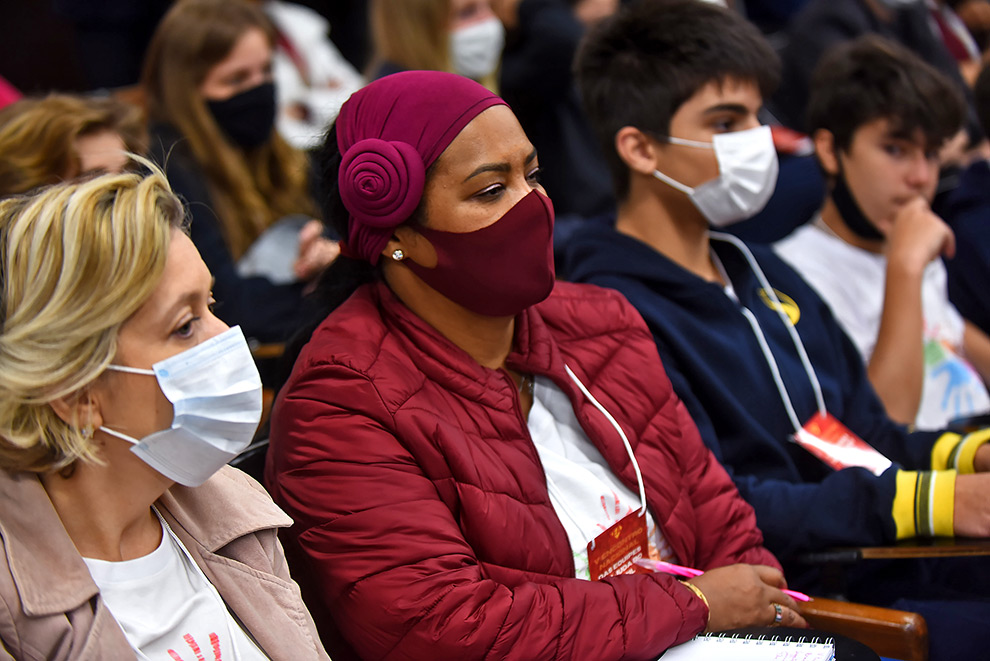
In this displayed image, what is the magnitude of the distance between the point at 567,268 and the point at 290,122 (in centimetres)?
252

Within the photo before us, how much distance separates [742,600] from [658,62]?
1.36m

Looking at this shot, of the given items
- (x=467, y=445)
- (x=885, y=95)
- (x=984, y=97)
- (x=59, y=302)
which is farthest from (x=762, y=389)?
(x=984, y=97)

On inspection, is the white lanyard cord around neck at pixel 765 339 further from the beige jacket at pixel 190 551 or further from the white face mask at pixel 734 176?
the beige jacket at pixel 190 551


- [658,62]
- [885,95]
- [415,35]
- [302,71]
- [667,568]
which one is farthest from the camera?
[302,71]

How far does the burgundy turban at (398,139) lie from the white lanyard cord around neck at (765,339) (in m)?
1.05

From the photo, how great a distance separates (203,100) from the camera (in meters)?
3.92

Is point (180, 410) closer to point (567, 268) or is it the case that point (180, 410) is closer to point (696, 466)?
point (696, 466)

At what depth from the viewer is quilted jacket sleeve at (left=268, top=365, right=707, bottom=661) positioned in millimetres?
1669

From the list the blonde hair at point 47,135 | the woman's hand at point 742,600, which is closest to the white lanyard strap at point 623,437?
the woman's hand at point 742,600

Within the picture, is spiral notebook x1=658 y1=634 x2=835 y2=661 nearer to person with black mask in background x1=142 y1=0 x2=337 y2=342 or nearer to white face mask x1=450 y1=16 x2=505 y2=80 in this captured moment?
person with black mask in background x1=142 y1=0 x2=337 y2=342

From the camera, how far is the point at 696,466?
221 cm

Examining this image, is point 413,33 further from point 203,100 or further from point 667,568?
point 667,568

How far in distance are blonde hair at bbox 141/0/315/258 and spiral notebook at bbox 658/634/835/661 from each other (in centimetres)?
249

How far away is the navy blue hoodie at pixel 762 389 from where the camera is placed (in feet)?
7.61
